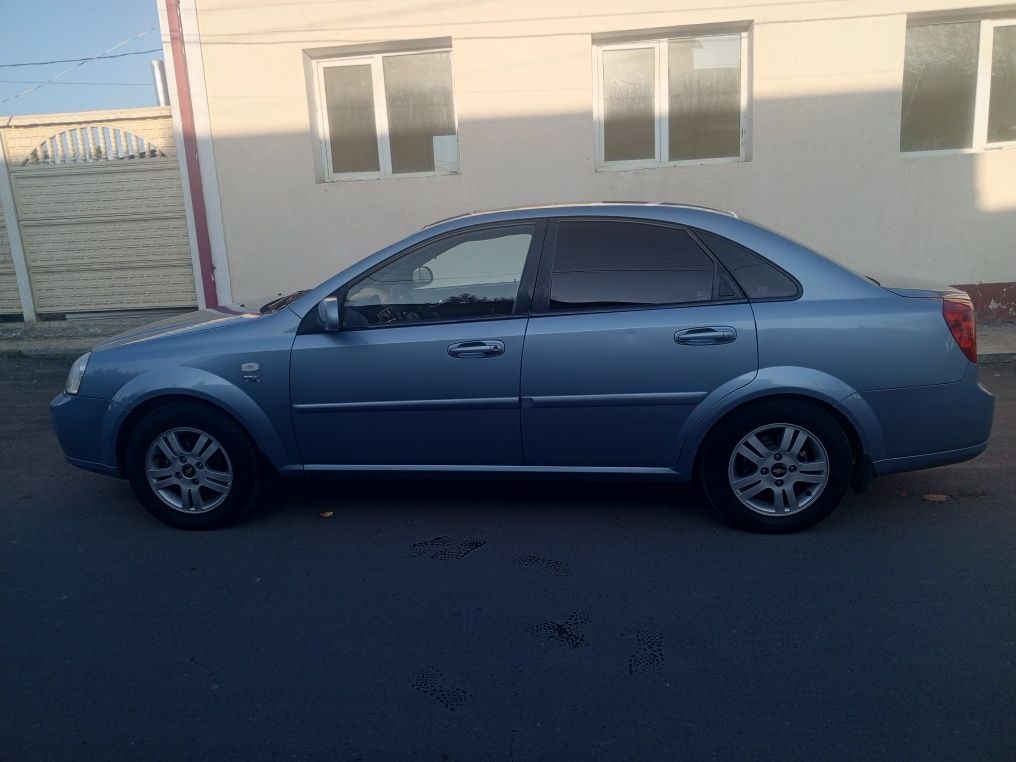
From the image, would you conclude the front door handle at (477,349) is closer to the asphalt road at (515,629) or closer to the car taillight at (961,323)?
the asphalt road at (515,629)

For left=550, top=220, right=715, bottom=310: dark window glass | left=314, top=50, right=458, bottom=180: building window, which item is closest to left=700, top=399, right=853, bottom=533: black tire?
left=550, top=220, right=715, bottom=310: dark window glass

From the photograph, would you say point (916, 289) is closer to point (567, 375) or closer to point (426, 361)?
point (567, 375)

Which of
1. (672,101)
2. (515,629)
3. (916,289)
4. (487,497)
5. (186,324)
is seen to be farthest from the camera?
(672,101)

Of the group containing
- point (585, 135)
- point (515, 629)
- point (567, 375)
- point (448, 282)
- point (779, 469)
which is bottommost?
point (515, 629)

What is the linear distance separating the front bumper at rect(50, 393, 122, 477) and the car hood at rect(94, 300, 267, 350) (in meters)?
0.33

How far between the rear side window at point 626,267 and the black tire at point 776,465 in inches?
26.2

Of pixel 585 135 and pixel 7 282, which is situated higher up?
pixel 585 135

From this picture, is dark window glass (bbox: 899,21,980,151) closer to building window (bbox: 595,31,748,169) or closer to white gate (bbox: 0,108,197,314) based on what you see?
building window (bbox: 595,31,748,169)

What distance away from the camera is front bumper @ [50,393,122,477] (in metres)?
4.52

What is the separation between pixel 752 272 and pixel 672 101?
17.7ft

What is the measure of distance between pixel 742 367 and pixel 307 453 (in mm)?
2288

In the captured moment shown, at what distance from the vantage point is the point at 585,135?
8883 millimetres

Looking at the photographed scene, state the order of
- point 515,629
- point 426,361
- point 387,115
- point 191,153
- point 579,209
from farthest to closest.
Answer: point 387,115
point 191,153
point 579,209
point 426,361
point 515,629

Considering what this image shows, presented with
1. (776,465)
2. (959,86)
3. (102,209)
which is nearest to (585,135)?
(959,86)
